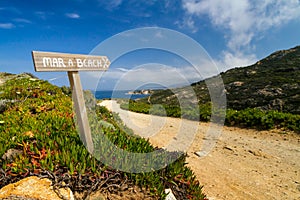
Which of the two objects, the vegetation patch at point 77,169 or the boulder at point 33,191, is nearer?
the boulder at point 33,191

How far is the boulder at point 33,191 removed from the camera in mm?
2715

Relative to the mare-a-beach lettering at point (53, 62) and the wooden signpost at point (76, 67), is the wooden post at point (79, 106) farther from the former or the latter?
the mare-a-beach lettering at point (53, 62)

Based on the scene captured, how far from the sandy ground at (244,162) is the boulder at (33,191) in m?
2.93

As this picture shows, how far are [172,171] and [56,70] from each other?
105 inches

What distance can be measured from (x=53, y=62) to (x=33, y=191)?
6.18ft

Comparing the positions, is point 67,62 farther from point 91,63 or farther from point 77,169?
point 77,169

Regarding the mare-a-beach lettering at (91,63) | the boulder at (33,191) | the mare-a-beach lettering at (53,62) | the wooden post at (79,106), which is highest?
the mare-a-beach lettering at (91,63)

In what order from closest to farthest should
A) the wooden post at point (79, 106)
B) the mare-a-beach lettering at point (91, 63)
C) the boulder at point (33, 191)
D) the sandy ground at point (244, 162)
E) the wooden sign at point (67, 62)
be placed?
the boulder at point (33, 191), the wooden sign at point (67, 62), the wooden post at point (79, 106), the mare-a-beach lettering at point (91, 63), the sandy ground at point (244, 162)

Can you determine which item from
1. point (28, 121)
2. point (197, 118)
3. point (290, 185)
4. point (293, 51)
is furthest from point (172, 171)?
point (293, 51)

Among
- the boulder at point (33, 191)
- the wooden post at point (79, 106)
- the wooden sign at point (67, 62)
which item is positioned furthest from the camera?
the wooden post at point (79, 106)

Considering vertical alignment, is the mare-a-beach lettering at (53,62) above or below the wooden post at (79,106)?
above

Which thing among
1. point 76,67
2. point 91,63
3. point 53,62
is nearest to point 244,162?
point 91,63

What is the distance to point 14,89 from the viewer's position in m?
10.8

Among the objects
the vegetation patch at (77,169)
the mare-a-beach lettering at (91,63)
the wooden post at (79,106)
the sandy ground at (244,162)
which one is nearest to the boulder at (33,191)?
the vegetation patch at (77,169)
